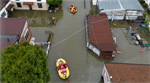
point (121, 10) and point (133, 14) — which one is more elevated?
point (121, 10)

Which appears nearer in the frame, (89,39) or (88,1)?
(89,39)

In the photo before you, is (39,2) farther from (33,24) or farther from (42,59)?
(42,59)

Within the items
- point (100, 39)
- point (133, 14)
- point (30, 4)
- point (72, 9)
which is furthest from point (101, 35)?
point (30, 4)

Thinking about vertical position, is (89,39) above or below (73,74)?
above

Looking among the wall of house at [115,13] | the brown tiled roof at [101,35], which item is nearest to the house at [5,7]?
the brown tiled roof at [101,35]

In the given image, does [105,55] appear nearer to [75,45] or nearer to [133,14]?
[75,45]

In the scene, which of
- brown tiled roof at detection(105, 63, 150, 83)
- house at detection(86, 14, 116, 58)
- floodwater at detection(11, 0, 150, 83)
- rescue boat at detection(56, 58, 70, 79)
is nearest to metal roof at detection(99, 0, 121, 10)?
floodwater at detection(11, 0, 150, 83)

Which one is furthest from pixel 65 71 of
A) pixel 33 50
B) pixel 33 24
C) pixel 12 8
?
pixel 12 8
